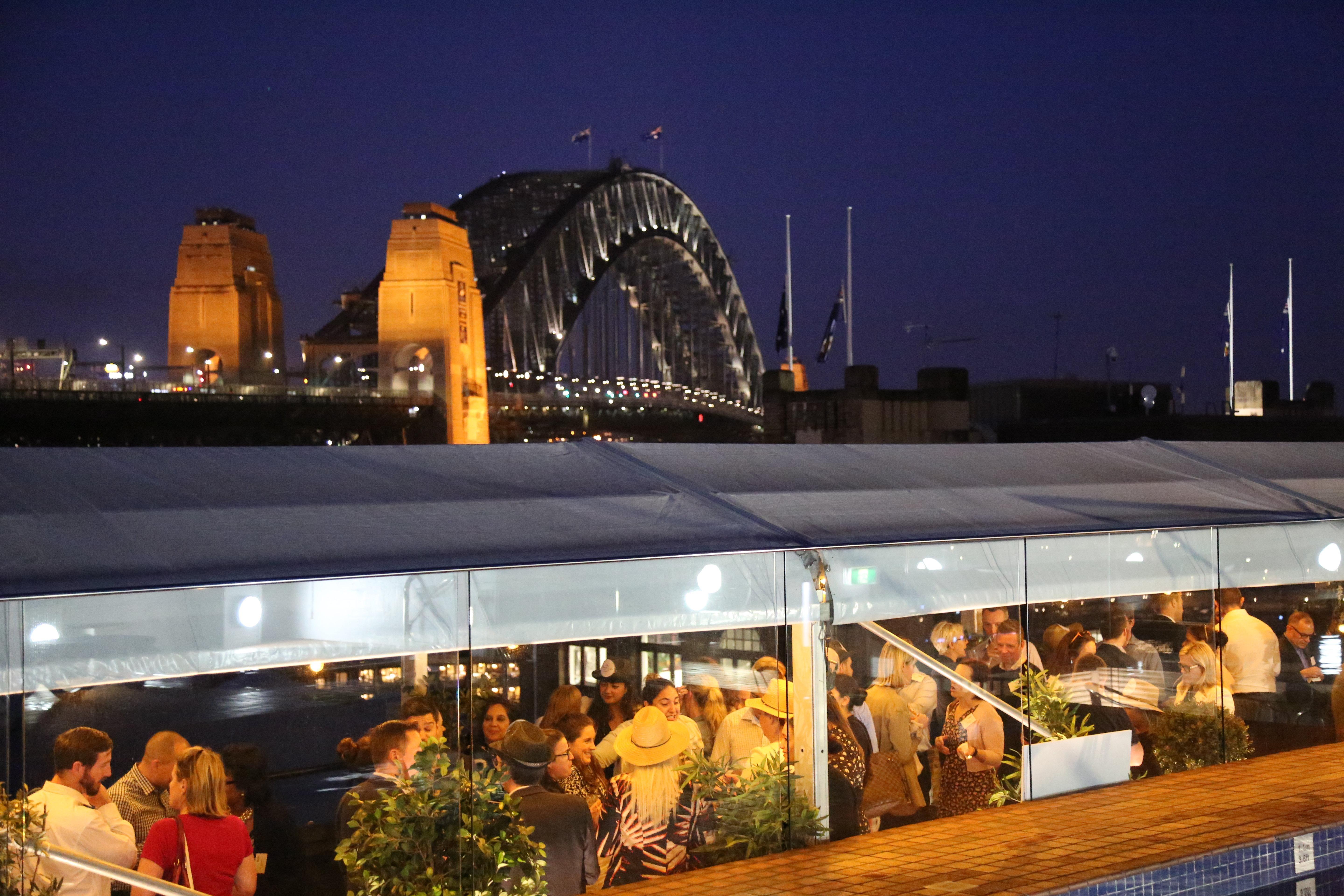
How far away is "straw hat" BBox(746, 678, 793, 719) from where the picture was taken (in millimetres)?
6512

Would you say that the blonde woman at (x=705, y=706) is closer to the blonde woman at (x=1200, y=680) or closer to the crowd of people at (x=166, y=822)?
the crowd of people at (x=166, y=822)

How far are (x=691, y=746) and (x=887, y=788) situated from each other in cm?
111

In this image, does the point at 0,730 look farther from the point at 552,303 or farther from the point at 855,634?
the point at 552,303

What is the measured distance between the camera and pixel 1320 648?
8.80 meters

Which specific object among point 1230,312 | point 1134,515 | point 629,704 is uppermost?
point 1230,312

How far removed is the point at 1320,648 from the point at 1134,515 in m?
2.31

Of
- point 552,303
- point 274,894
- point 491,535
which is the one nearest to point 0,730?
point 274,894

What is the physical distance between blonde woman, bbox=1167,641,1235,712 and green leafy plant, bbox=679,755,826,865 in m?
2.82

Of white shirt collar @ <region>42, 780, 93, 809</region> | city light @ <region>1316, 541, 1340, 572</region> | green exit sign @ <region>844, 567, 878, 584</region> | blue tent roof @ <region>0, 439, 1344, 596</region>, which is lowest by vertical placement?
white shirt collar @ <region>42, 780, 93, 809</region>

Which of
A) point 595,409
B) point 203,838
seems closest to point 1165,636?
point 203,838

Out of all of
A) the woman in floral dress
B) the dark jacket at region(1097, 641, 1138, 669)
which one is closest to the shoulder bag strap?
the woman in floral dress

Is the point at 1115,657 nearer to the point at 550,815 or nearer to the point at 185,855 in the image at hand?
the point at 550,815

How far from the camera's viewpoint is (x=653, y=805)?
20.8ft

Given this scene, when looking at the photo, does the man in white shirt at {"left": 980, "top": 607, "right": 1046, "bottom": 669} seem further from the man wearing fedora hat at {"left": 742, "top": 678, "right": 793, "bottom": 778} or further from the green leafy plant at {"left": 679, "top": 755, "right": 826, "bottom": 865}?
the green leafy plant at {"left": 679, "top": 755, "right": 826, "bottom": 865}
